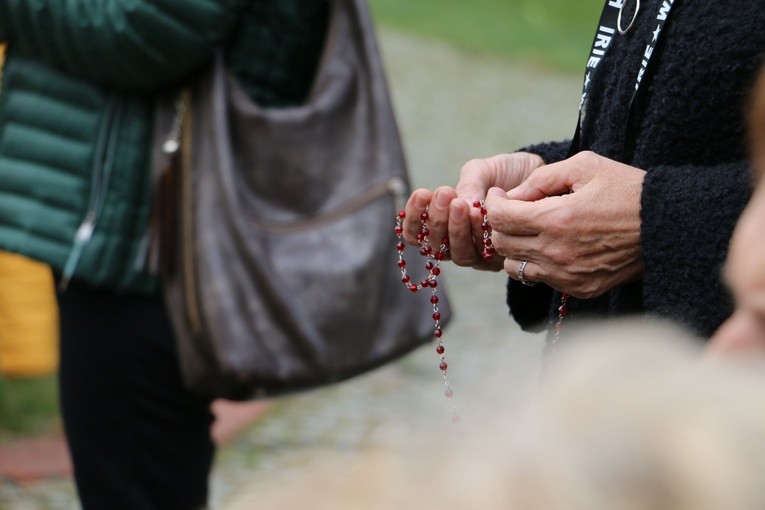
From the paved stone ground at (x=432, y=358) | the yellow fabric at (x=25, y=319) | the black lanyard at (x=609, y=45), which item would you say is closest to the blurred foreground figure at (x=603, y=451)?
the paved stone ground at (x=432, y=358)

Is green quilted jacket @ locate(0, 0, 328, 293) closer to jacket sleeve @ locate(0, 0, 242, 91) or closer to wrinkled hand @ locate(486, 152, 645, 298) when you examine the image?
jacket sleeve @ locate(0, 0, 242, 91)

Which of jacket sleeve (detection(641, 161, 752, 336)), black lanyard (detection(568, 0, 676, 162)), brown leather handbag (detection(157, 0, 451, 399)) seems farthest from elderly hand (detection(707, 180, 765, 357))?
brown leather handbag (detection(157, 0, 451, 399))

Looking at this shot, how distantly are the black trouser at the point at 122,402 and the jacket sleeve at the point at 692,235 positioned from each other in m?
1.34

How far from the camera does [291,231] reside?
2.62m

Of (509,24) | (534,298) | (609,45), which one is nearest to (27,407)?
(534,298)

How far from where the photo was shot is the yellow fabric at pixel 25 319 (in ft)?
14.0

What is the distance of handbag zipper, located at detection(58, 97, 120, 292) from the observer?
8.21 ft

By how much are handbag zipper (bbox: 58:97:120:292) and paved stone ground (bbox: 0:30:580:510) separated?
621mm

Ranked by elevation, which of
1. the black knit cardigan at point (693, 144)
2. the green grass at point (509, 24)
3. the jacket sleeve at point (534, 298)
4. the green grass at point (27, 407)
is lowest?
the green grass at point (509, 24)

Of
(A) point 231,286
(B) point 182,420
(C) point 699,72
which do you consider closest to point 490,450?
(C) point 699,72

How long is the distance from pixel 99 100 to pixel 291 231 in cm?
48

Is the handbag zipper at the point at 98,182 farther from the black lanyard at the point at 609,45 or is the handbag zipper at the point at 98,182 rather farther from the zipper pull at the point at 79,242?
the black lanyard at the point at 609,45

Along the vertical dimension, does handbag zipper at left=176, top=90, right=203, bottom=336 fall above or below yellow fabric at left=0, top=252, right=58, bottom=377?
above

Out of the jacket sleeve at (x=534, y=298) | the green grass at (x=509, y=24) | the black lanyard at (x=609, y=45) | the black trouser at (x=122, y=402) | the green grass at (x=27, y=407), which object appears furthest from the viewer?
the green grass at (x=509, y=24)
